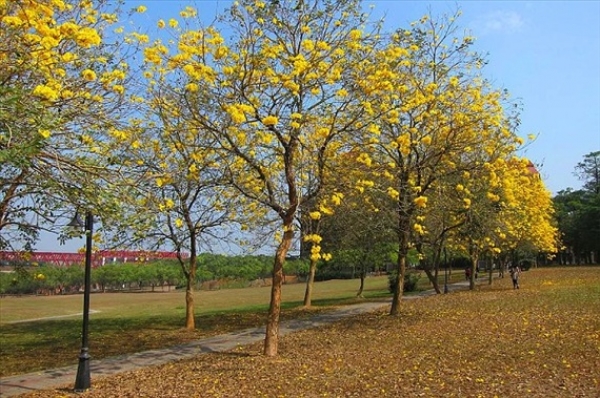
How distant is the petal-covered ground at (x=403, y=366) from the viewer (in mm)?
7863

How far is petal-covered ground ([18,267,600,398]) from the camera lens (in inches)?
310

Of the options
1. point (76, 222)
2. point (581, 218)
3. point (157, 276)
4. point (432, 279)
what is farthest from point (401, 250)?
point (581, 218)

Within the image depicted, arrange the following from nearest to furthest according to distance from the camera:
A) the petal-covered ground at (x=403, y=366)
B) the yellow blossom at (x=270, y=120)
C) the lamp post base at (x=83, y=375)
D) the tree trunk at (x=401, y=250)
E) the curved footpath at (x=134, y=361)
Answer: the petal-covered ground at (x=403, y=366) < the lamp post base at (x=83, y=375) < the curved footpath at (x=134, y=361) < the yellow blossom at (x=270, y=120) < the tree trunk at (x=401, y=250)

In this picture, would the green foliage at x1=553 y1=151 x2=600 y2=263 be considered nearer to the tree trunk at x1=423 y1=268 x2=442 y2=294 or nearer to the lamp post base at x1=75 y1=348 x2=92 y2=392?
the tree trunk at x1=423 y1=268 x2=442 y2=294

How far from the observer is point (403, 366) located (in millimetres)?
9383

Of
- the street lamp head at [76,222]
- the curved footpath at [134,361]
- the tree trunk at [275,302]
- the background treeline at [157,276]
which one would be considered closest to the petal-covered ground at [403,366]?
the tree trunk at [275,302]

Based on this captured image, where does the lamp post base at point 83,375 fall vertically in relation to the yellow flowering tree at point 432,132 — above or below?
below

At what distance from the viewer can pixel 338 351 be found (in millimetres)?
11125

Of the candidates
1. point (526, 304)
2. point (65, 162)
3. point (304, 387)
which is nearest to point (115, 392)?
point (304, 387)

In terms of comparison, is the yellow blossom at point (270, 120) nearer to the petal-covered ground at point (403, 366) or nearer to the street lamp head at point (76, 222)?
the street lamp head at point (76, 222)

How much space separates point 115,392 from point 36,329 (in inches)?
510

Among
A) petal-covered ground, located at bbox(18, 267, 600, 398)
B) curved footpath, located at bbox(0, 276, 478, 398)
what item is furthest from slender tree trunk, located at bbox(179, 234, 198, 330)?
petal-covered ground, located at bbox(18, 267, 600, 398)

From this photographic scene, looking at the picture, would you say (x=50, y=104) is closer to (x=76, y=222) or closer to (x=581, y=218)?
(x=76, y=222)

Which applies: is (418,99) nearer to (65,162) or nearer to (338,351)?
(338,351)
